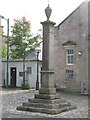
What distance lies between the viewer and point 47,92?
16.1m

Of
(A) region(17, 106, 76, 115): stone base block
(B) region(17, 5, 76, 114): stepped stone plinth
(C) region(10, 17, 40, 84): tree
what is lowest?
(A) region(17, 106, 76, 115): stone base block

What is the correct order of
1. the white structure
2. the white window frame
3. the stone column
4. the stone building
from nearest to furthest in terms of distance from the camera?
the stone column → the stone building → the white window frame → the white structure

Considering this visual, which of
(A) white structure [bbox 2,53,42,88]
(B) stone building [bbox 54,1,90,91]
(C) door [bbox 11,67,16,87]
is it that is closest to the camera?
(B) stone building [bbox 54,1,90,91]

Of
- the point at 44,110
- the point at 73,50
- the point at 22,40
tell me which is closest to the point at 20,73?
the point at 22,40

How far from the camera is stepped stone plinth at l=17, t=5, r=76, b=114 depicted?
1525 centimetres

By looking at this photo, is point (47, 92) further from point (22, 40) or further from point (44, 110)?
point (22, 40)

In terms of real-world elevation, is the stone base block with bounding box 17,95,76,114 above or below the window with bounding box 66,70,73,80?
below

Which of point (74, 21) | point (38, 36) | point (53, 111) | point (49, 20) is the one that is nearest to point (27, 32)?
point (38, 36)

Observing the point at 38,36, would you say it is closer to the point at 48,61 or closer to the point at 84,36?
the point at 84,36

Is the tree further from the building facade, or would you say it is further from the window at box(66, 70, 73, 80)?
the window at box(66, 70, 73, 80)

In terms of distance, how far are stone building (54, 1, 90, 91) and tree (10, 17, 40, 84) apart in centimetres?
487

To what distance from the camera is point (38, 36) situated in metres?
37.0

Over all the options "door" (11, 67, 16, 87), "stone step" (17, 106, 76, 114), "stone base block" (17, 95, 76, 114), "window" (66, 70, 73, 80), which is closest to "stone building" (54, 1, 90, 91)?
"window" (66, 70, 73, 80)

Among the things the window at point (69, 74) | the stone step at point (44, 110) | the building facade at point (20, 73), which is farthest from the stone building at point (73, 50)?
the stone step at point (44, 110)
